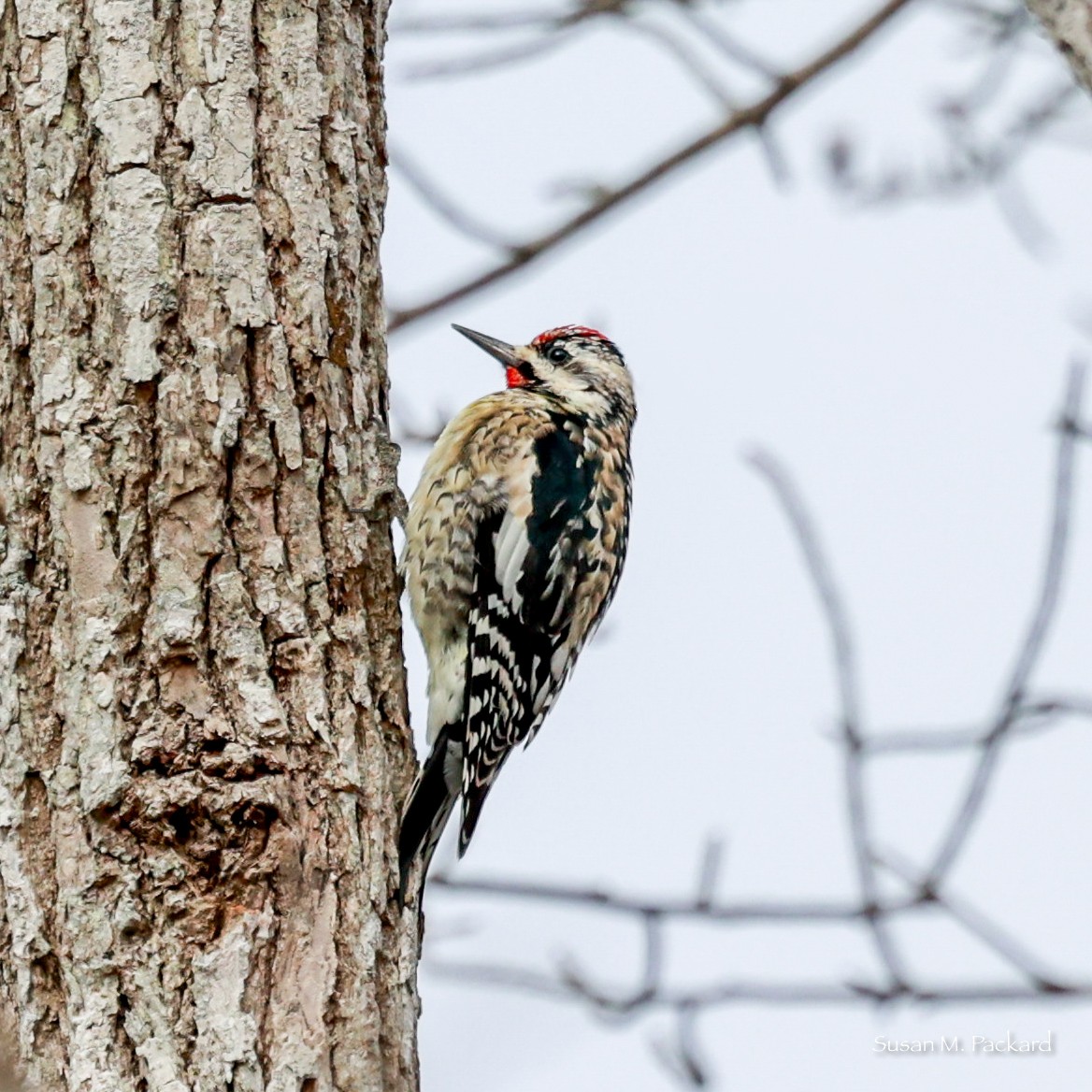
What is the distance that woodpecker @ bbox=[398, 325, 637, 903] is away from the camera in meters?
3.59

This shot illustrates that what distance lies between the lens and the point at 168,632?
2.32m

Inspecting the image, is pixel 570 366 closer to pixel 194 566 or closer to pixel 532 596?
pixel 532 596

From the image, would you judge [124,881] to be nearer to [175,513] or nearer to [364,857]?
[364,857]

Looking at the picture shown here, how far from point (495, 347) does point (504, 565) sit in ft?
3.34

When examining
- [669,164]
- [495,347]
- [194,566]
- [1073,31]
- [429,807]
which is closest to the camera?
[1073,31]

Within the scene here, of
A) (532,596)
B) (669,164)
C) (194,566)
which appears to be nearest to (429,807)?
(194,566)

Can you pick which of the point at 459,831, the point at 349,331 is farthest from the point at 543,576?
the point at 349,331

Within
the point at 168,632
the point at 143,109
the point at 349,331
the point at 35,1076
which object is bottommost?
the point at 35,1076

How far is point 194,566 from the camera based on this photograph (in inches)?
93.4

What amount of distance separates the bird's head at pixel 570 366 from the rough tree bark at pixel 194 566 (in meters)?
1.80

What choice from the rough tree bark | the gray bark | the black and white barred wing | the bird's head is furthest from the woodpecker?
the gray bark

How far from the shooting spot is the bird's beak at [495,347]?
4.63 meters

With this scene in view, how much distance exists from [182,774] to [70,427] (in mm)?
574

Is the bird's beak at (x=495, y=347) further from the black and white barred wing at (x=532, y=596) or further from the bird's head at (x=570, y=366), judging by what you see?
the black and white barred wing at (x=532, y=596)
